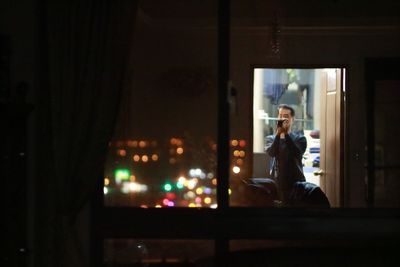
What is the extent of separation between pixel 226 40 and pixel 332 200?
1.33 meters

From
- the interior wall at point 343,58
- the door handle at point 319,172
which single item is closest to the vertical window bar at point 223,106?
the interior wall at point 343,58

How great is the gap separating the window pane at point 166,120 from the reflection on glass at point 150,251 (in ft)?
0.80

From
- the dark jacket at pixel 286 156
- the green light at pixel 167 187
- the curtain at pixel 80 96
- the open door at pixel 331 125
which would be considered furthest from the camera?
the open door at pixel 331 125

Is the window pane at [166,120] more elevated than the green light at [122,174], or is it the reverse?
the window pane at [166,120]

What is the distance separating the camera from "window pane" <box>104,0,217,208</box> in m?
3.85

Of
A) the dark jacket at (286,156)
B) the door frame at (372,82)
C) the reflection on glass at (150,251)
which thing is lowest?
the reflection on glass at (150,251)

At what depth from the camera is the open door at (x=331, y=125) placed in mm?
4700

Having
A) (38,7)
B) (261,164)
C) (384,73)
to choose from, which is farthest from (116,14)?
(384,73)

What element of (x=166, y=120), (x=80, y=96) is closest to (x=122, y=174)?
(x=166, y=120)

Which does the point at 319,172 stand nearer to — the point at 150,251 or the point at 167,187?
the point at 167,187

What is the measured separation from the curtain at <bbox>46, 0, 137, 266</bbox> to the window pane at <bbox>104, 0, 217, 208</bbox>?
23cm

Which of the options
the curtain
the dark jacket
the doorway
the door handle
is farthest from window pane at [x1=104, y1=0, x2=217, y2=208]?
the door handle

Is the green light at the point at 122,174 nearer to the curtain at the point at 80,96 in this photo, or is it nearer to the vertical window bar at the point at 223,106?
the curtain at the point at 80,96

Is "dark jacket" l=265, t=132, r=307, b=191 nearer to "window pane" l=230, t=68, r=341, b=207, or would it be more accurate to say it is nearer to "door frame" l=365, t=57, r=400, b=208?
"window pane" l=230, t=68, r=341, b=207
